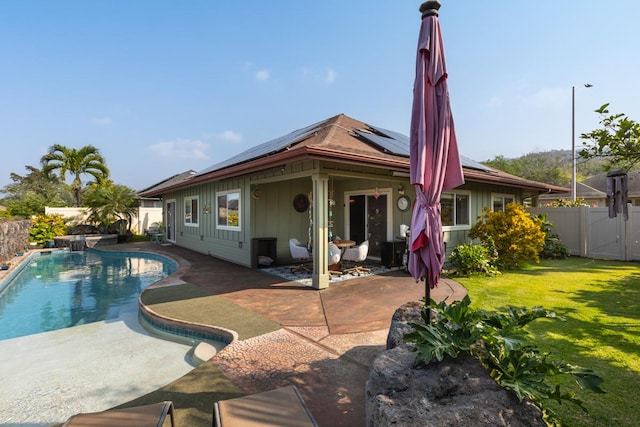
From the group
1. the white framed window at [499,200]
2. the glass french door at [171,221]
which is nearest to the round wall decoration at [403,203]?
the white framed window at [499,200]

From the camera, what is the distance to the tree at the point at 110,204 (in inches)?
676

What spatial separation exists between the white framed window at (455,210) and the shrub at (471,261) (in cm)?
154

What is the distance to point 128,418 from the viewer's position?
5.96 ft

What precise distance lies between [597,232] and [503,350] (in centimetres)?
1164

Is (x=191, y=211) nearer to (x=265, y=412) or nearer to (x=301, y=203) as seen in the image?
(x=301, y=203)

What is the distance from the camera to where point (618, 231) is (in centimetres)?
994

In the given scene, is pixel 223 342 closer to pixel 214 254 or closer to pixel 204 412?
pixel 204 412

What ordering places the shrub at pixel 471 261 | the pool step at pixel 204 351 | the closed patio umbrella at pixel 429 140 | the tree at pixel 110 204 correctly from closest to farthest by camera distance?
the closed patio umbrella at pixel 429 140 → the pool step at pixel 204 351 → the shrub at pixel 471 261 → the tree at pixel 110 204

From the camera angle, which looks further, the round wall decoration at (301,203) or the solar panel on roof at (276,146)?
the round wall decoration at (301,203)

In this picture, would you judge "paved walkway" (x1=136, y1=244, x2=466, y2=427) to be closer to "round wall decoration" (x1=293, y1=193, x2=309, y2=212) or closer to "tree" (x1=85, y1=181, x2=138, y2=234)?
"round wall decoration" (x1=293, y1=193, x2=309, y2=212)

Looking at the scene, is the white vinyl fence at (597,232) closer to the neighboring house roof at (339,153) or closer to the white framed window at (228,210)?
the neighboring house roof at (339,153)

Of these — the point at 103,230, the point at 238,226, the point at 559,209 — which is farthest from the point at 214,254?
the point at 559,209

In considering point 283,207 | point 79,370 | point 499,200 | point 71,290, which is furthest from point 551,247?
point 71,290

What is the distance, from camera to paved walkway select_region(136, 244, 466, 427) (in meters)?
2.63
